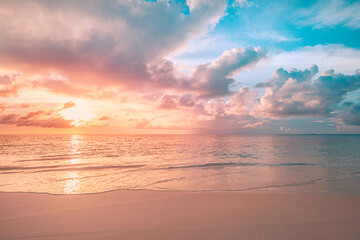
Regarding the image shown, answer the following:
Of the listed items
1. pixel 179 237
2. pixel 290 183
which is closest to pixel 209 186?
pixel 290 183

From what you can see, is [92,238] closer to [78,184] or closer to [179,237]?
[179,237]

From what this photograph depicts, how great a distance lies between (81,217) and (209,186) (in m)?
7.42

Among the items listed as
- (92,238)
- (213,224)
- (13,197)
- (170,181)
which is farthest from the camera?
(170,181)

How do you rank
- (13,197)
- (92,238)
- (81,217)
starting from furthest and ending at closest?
(13,197)
(81,217)
(92,238)

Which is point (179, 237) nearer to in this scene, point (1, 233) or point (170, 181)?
point (1, 233)

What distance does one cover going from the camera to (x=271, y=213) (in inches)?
277

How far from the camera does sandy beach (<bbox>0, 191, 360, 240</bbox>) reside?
221 inches

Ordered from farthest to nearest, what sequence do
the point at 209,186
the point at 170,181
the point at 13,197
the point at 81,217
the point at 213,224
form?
the point at 170,181
the point at 209,186
the point at 13,197
the point at 81,217
the point at 213,224

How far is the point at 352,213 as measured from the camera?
7.13 meters

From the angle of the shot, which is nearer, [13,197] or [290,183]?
[13,197]

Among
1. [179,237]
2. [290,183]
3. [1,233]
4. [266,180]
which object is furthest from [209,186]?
[1,233]

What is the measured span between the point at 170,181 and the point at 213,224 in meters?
7.18

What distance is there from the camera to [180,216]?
6805 millimetres

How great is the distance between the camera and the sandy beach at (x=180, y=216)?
5.62 metres
